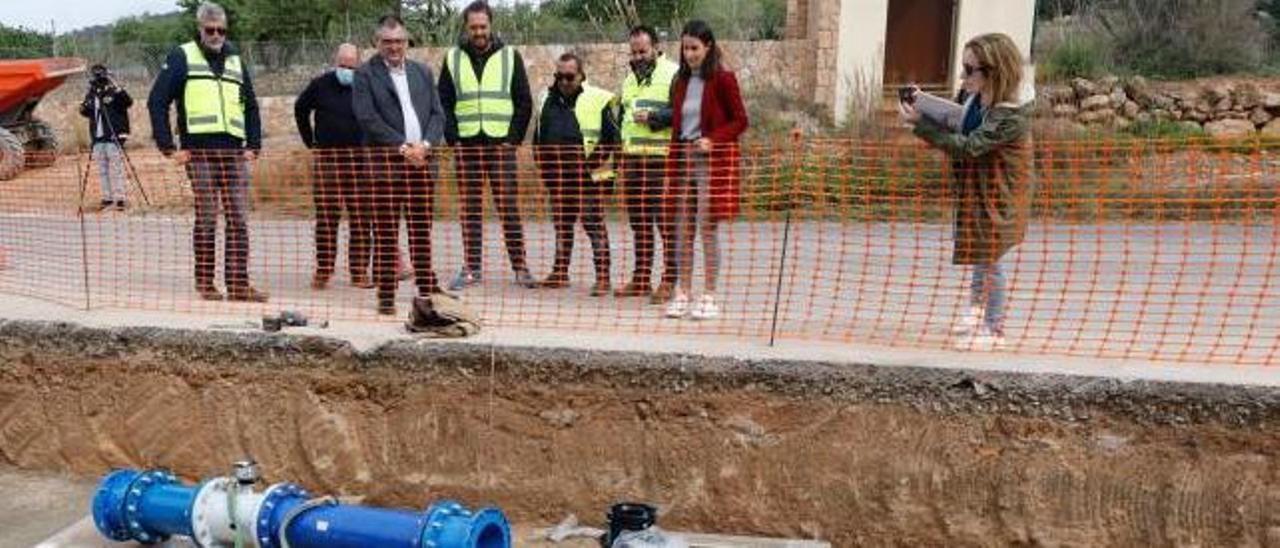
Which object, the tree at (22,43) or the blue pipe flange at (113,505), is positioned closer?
the blue pipe flange at (113,505)

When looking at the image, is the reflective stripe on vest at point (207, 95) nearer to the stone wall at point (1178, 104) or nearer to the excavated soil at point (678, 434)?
the excavated soil at point (678, 434)

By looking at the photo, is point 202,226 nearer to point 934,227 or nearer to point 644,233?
point 644,233

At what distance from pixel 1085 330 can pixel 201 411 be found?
14.1 ft

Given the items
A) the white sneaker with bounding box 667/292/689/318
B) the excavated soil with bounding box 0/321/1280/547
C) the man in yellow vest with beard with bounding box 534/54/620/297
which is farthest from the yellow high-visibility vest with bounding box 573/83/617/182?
the excavated soil with bounding box 0/321/1280/547

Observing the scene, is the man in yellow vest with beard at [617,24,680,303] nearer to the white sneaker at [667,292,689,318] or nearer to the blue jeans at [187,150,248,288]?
the white sneaker at [667,292,689,318]

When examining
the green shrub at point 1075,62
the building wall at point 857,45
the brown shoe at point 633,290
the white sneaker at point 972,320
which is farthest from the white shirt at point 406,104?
the green shrub at point 1075,62

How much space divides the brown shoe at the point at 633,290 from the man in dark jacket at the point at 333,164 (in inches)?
62.7

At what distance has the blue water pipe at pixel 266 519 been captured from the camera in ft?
12.1

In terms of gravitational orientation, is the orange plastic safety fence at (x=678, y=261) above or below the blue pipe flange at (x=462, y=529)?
above

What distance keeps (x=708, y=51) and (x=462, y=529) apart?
2.87m

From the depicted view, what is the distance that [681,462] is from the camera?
178 inches

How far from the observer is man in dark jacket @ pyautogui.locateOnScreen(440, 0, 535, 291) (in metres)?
6.12

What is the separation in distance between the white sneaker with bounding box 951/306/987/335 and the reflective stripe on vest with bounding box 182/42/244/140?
13.3 feet

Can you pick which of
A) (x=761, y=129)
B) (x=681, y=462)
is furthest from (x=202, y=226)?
(x=761, y=129)
